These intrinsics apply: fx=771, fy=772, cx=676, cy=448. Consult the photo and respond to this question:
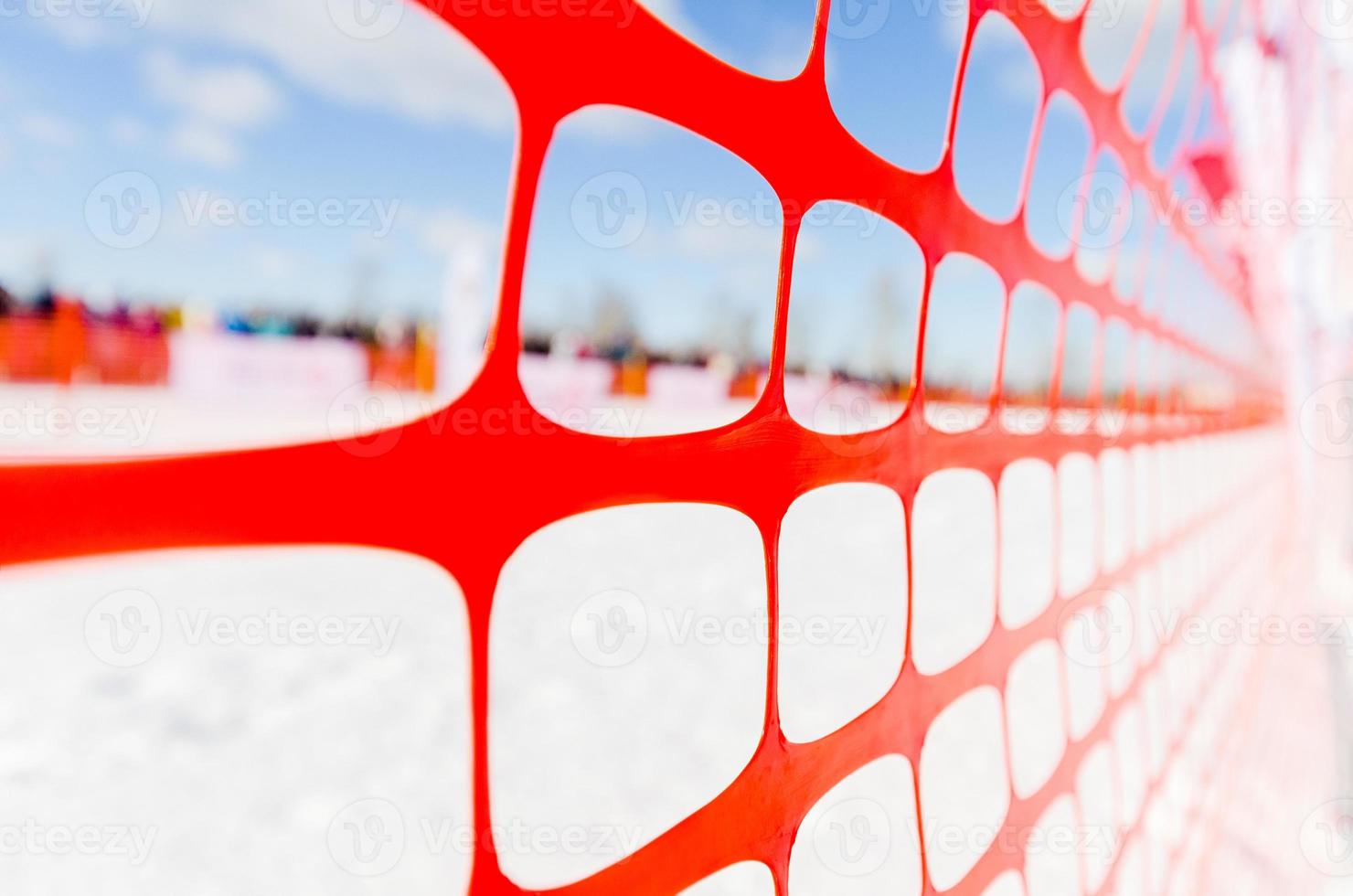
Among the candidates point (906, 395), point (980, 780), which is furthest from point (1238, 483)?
point (906, 395)

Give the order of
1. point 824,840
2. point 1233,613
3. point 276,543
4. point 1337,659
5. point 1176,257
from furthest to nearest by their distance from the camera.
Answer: point 1233,613 → point 1337,659 → point 1176,257 → point 824,840 → point 276,543

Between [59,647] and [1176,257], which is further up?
[1176,257]

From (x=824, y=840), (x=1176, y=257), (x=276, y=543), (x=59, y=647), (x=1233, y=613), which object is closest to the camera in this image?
(x=276, y=543)

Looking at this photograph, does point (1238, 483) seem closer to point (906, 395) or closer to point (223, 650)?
point (906, 395)

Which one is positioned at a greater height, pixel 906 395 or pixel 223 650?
pixel 906 395

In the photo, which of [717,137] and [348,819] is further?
[348,819]

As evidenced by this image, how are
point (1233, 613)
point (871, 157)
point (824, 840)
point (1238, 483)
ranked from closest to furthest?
1. point (871, 157)
2. point (824, 840)
3. point (1233, 613)
4. point (1238, 483)

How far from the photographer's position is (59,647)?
1.64 metres

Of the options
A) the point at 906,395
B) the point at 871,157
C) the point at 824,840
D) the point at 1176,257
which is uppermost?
the point at 1176,257

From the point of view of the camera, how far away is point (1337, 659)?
58.6 inches

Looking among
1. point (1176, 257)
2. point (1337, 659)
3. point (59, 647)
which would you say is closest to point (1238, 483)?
point (1337, 659)

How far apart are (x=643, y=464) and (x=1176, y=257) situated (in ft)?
3.80

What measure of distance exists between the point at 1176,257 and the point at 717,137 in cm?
111

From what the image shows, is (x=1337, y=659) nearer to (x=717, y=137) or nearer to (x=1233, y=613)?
(x=1233, y=613)
